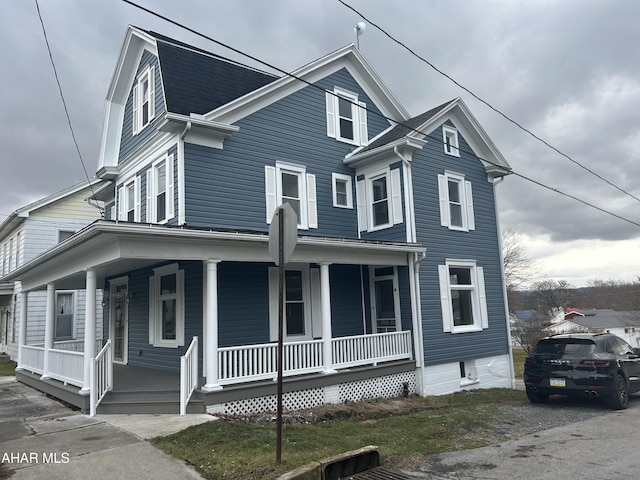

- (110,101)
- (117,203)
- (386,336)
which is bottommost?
(386,336)

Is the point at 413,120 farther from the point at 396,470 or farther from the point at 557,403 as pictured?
the point at 396,470

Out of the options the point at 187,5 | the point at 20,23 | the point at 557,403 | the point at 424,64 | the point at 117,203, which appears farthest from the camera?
the point at 117,203

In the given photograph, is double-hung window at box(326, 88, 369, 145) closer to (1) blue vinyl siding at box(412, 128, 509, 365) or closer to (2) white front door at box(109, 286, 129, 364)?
(1) blue vinyl siding at box(412, 128, 509, 365)

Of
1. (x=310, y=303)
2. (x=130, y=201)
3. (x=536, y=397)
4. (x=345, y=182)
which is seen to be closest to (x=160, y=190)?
(x=130, y=201)

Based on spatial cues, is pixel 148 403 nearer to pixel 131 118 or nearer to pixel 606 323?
pixel 131 118

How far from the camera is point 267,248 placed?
1009 centimetres

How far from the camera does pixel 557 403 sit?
1127 centimetres

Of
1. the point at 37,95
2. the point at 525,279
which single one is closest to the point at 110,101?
the point at 37,95

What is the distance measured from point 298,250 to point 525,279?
39.1 meters

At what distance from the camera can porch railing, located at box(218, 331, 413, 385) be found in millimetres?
9242

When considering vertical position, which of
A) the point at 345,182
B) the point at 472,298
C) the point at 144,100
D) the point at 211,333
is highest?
the point at 144,100

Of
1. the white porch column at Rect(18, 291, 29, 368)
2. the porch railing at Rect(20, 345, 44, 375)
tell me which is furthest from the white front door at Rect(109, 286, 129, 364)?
the white porch column at Rect(18, 291, 29, 368)

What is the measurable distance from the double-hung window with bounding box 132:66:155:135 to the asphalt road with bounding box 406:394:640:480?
11038mm

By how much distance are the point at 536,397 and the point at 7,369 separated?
18665mm
